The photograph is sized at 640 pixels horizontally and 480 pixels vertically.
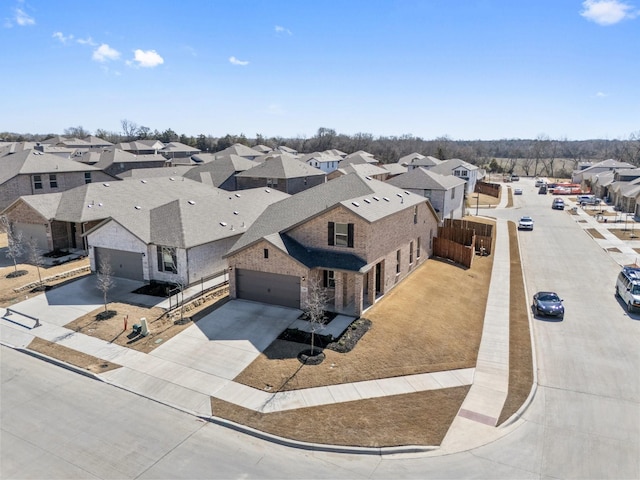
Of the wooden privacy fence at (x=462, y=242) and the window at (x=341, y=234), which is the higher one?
the window at (x=341, y=234)

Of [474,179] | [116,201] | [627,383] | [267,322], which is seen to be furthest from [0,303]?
[474,179]

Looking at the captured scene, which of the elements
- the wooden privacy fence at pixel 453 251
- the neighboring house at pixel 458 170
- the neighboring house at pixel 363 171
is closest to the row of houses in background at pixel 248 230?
the wooden privacy fence at pixel 453 251

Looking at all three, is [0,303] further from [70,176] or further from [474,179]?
[474,179]

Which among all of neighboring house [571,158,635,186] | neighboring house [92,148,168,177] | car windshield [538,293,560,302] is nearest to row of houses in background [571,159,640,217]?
neighboring house [571,158,635,186]

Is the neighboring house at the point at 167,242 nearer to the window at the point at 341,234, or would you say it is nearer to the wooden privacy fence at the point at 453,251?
the window at the point at 341,234

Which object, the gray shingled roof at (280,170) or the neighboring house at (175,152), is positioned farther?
the neighboring house at (175,152)

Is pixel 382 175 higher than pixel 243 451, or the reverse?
pixel 382 175

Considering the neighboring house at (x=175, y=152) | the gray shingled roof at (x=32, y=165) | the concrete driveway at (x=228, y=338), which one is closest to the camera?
the concrete driveway at (x=228, y=338)
